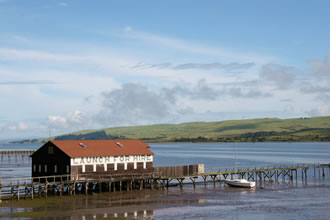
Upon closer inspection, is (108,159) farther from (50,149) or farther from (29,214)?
(29,214)

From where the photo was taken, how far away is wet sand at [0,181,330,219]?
53.7 meters

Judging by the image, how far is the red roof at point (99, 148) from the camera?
69.9 metres

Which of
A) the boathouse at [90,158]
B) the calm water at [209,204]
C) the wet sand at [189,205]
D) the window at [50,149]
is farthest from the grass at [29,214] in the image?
the window at [50,149]

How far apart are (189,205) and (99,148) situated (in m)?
19.6

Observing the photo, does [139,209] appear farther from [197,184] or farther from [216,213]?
[197,184]

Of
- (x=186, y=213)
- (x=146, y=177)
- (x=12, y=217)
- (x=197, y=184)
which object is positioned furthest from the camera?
(x=197, y=184)

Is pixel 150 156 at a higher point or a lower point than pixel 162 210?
higher

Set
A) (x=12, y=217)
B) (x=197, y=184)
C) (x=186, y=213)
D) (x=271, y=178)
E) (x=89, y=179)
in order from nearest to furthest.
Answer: (x=12, y=217), (x=186, y=213), (x=89, y=179), (x=197, y=184), (x=271, y=178)

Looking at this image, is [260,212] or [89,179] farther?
[89,179]

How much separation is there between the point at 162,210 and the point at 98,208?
26.7 feet

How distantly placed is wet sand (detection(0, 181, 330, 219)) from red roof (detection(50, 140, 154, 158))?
6.58 m

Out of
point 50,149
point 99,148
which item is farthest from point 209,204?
point 50,149

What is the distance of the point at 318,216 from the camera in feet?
174

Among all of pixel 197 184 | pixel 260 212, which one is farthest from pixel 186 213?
pixel 197 184
